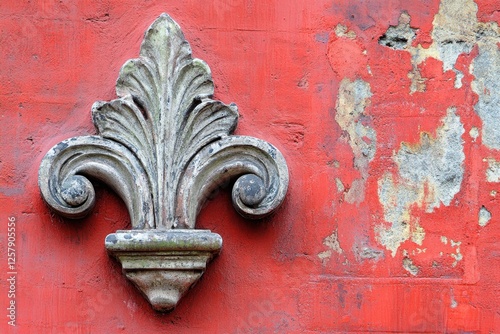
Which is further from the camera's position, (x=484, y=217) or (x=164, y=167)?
(x=484, y=217)

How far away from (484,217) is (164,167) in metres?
1.09

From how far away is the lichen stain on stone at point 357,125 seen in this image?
347 cm

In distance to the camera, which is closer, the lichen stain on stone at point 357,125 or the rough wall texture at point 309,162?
the rough wall texture at point 309,162

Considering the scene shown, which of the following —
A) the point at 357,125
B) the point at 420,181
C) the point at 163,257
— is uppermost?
the point at 357,125

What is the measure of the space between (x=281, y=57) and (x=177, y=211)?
66 centimetres

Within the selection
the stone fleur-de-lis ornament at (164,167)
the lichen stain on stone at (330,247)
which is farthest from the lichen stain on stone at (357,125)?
the stone fleur-de-lis ornament at (164,167)

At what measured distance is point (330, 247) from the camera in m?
3.42

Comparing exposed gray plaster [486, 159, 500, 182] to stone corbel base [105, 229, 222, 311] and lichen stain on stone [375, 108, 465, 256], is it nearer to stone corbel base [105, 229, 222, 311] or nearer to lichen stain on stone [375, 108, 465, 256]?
lichen stain on stone [375, 108, 465, 256]

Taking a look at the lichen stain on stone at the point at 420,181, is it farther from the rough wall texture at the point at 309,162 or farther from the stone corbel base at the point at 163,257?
the stone corbel base at the point at 163,257

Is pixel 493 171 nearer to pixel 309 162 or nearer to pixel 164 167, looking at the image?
pixel 309 162

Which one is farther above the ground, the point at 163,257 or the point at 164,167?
the point at 164,167

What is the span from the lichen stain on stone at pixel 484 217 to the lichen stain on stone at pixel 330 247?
0.48 meters

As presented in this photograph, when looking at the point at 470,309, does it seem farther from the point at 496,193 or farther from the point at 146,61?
the point at 146,61

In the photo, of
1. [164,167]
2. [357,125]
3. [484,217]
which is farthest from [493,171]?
[164,167]
